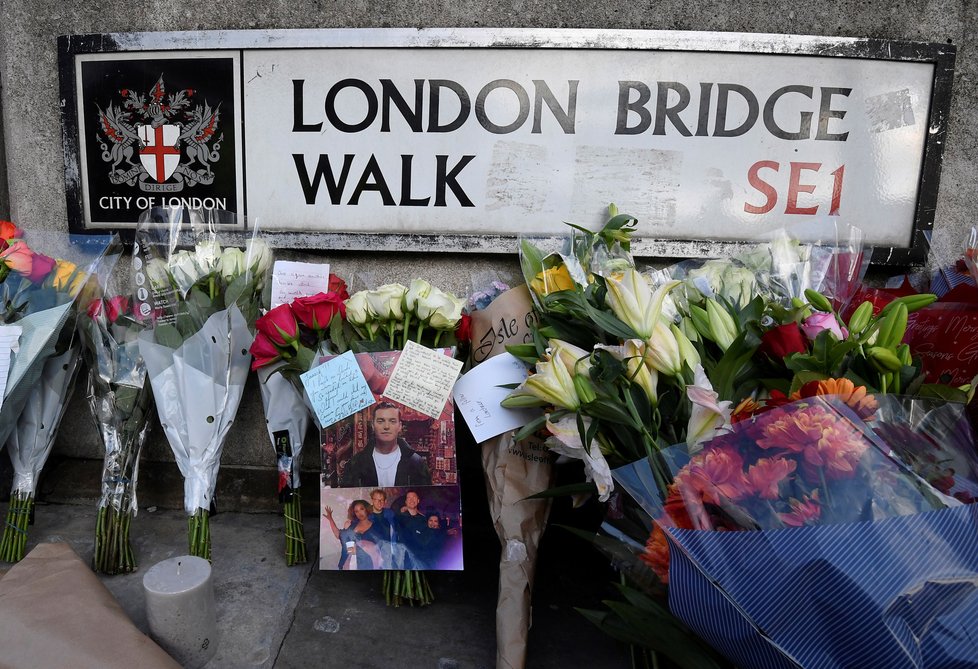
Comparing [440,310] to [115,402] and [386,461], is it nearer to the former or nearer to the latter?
[386,461]

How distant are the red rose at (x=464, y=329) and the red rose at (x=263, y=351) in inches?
23.2

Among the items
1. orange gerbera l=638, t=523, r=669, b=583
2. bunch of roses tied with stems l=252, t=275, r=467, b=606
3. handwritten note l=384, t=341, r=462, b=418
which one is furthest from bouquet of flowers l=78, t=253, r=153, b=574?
orange gerbera l=638, t=523, r=669, b=583

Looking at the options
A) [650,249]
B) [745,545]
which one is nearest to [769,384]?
[745,545]

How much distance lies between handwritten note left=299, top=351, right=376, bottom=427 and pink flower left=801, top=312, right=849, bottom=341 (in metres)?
1.22

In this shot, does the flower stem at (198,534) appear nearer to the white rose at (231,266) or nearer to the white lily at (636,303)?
the white rose at (231,266)

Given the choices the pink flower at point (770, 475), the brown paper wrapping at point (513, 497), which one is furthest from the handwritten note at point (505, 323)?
the pink flower at point (770, 475)

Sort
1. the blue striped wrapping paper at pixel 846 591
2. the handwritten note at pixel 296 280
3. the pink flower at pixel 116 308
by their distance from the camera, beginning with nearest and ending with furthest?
Answer: the blue striped wrapping paper at pixel 846 591 → the pink flower at pixel 116 308 → the handwritten note at pixel 296 280

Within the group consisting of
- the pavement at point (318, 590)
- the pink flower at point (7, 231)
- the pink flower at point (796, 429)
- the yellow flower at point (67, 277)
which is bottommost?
the pavement at point (318, 590)

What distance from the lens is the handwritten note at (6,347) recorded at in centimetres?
191

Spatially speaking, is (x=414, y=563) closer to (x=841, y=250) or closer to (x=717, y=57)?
(x=841, y=250)

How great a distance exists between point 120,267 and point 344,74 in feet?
4.06

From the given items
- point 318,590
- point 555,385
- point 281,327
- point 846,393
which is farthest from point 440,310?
point 846,393

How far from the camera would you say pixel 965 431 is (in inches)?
38.4

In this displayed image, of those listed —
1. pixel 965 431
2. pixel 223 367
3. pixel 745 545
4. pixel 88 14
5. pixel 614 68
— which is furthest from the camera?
pixel 88 14
